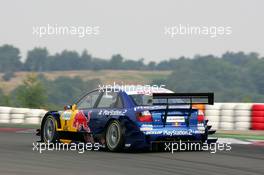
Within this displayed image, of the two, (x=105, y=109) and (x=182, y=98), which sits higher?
(x=182, y=98)

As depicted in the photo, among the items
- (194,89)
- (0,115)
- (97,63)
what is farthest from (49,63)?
(0,115)

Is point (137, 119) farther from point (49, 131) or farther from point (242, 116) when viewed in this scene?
point (242, 116)

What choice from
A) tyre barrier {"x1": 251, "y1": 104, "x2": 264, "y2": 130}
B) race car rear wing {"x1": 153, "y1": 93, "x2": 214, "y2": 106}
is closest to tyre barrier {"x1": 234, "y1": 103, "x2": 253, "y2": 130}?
tyre barrier {"x1": 251, "y1": 104, "x2": 264, "y2": 130}

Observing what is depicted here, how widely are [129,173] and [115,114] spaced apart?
11.0ft

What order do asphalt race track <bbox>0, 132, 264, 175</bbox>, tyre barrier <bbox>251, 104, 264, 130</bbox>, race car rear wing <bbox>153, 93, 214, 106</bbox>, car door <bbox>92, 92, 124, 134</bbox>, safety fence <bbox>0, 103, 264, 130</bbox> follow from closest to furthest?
asphalt race track <bbox>0, 132, 264, 175</bbox> → race car rear wing <bbox>153, 93, 214, 106</bbox> → car door <bbox>92, 92, 124, 134</bbox> → tyre barrier <bbox>251, 104, 264, 130</bbox> → safety fence <bbox>0, 103, 264, 130</bbox>

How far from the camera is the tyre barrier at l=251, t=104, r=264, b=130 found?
68.5ft

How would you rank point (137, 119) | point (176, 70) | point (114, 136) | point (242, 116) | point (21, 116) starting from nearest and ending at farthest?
1. point (137, 119)
2. point (114, 136)
3. point (242, 116)
4. point (21, 116)
5. point (176, 70)

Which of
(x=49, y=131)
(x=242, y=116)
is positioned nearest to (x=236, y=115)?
(x=242, y=116)

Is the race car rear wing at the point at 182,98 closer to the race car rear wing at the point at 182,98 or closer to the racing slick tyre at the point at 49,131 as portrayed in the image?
the race car rear wing at the point at 182,98

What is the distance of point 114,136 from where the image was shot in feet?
43.6

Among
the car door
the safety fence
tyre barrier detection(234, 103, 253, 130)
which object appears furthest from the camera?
tyre barrier detection(234, 103, 253, 130)

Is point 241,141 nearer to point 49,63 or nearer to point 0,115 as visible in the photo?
point 0,115

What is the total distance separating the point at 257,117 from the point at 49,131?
7857 mm

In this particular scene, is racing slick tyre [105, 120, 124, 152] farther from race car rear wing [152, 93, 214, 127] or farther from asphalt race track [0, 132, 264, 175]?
race car rear wing [152, 93, 214, 127]
